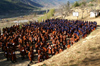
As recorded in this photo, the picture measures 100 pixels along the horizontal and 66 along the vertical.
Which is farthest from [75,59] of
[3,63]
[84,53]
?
[3,63]

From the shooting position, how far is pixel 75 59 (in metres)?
4.93

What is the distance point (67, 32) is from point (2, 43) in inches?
299

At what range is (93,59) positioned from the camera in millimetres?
4891

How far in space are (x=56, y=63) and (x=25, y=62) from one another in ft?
13.0

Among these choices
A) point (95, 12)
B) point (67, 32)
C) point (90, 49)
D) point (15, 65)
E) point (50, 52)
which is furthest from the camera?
point (95, 12)

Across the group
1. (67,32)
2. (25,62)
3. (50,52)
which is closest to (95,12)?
(67,32)

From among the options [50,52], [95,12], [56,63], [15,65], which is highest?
[95,12]

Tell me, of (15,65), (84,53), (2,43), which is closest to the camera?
(84,53)

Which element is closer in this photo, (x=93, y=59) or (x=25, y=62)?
(x=93, y=59)

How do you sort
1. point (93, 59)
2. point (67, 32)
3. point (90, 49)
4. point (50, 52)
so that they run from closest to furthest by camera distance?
point (93, 59) < point (90, 49) < point (50, 52) < point (67, 32)

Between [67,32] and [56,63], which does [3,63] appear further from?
[67,32]

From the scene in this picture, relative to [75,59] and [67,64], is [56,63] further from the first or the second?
[75,59]

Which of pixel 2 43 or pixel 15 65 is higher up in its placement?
pixel 2 43

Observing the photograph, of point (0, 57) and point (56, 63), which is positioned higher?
point (56, 63)
